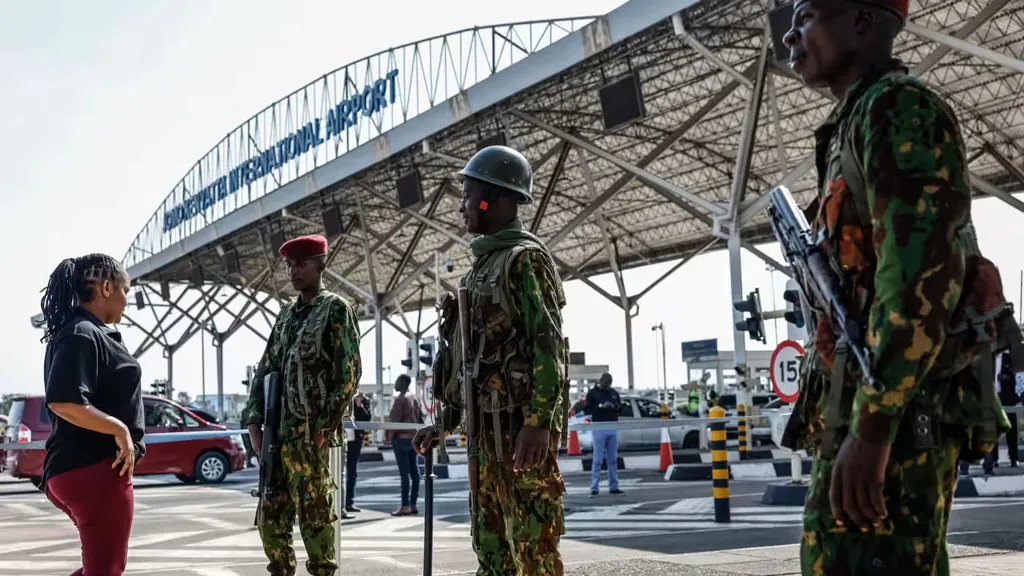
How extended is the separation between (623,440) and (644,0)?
1456cm

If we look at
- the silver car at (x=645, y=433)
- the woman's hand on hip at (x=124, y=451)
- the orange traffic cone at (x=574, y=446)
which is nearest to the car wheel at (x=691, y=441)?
the silver car at (x=645, y=433)

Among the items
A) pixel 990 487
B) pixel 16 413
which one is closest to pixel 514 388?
pixel 990 487

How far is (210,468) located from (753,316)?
1200 centimetres

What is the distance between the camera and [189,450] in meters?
21.3

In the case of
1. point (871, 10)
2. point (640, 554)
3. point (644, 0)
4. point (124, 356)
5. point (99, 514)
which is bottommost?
point (640, 554)

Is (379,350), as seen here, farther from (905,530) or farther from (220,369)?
(905,530)

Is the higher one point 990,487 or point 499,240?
point 499,240

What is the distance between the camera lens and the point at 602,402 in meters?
16.4

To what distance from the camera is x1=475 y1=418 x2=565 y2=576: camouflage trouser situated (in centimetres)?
418

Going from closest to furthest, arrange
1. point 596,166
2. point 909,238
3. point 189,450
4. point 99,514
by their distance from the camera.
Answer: point 909,238
point 99,514
point 189,450
point 596,166

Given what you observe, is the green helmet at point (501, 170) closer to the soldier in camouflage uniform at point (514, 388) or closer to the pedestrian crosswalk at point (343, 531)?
the soldier in camouflage uniform at point (514, 388)

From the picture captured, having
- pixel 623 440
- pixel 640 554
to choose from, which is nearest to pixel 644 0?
pixel 640 554

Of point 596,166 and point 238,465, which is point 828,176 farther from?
point 596,166

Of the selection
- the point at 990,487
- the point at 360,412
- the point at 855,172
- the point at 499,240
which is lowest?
the point at 990,487
